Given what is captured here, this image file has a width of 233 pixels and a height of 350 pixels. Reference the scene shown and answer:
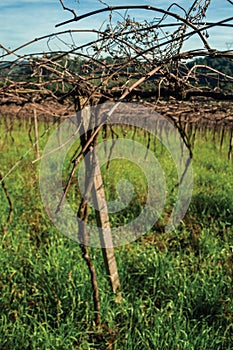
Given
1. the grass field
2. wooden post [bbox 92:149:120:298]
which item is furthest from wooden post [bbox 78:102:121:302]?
the grass field

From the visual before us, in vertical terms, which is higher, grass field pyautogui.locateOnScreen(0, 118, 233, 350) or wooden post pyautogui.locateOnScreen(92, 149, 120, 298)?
wooden post pyautogui.locateOnScreen(92, 149, 120, 298)

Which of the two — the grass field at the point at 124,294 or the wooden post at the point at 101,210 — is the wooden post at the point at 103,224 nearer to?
Answer: the wooden post at the point at 101,210

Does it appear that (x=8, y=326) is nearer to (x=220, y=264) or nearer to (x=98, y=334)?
(x=98, y=334)

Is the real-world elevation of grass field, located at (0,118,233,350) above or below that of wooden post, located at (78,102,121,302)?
below

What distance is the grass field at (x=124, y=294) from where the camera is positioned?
301 cm

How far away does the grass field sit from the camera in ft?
9.87

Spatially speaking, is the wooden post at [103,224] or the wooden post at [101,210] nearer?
the wooden post at [101,210]

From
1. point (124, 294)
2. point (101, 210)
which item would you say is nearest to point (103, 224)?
point (101, 210)

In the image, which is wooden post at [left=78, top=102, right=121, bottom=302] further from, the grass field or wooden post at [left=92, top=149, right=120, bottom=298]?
the grass field

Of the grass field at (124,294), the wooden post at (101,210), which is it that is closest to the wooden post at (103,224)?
the wooden post at (101,210)

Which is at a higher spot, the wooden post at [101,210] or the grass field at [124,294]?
the wooden post at [101,210]

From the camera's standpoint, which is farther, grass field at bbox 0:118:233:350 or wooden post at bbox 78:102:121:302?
grass field at bbox 0:118:233:350

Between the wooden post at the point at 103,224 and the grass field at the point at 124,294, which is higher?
the wooden post at the point at 103,224

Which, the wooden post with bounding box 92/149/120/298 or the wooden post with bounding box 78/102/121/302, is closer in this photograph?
the wooden post with bounding box 78/102/121/302
